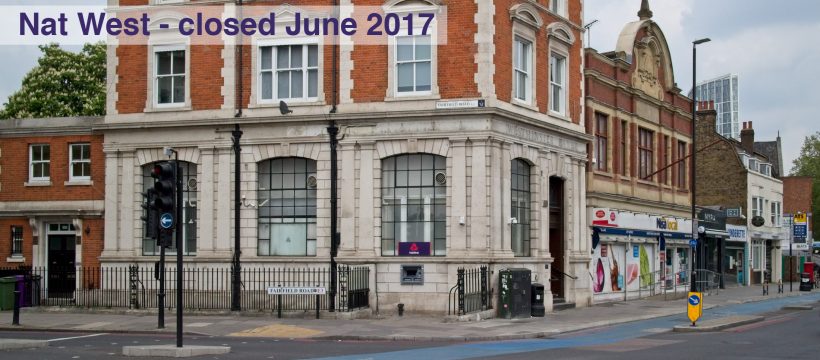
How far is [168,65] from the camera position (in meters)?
32.7

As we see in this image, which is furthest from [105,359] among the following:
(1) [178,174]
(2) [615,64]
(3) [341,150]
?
(2) [615,64]

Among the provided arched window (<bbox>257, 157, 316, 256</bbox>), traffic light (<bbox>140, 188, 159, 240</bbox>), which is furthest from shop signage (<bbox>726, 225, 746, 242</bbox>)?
traffic light (<bbox>140, 188, 159, 240</bbox>)

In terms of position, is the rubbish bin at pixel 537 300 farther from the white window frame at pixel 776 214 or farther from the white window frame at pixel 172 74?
the white window frame at pixel 776 214

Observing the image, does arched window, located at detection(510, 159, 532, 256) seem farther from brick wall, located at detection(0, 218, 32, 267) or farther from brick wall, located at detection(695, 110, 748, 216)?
brick wall, located at detection(695, 110, 748, 216)

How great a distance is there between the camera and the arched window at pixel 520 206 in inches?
1231

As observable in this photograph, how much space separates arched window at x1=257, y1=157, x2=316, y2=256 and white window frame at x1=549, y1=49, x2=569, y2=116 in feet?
27.7

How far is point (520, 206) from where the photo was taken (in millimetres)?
31719

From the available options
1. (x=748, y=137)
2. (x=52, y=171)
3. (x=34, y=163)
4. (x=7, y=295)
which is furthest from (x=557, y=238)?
(x=748, y=137)

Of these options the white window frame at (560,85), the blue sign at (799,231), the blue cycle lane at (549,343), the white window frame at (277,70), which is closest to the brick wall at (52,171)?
the white window frame at (277,70)

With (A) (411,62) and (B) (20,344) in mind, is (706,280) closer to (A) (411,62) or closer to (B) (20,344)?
(A) (411,62)

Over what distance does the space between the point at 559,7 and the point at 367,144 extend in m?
9.25

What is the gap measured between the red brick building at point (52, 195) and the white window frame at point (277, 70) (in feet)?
19.4

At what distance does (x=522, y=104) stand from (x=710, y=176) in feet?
109

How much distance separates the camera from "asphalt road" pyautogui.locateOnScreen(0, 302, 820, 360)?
19.6 metres
